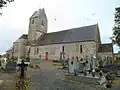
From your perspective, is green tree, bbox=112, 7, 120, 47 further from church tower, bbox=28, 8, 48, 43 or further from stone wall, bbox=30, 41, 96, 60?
church tower, bbox=28, 8, 48, 43

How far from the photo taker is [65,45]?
43344 millimetres

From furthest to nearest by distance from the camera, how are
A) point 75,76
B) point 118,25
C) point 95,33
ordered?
point 95,33 → point 118,25 → point 75,76

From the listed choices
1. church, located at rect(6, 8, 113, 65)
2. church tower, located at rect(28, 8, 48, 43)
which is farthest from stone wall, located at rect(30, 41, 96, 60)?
church tower, located at rect(28, 8, 48, 43)

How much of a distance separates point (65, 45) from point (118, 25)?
16610 millimetres

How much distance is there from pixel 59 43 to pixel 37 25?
1060 centimetres

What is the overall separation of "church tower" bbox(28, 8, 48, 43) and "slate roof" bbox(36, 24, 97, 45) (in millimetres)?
1670

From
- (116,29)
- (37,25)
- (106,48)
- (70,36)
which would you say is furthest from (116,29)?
(37,25)

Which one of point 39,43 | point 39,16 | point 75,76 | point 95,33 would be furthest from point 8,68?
point 39,16

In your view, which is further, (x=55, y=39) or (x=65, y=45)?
(x=55, y=39)

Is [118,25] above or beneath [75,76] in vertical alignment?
above

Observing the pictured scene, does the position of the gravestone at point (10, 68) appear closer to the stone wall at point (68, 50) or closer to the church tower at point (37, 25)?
the stone wall at point (68, 50)

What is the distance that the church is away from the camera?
127 feet

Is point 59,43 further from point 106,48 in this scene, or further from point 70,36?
point 106,48

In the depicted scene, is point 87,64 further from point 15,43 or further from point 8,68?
point 15,43
